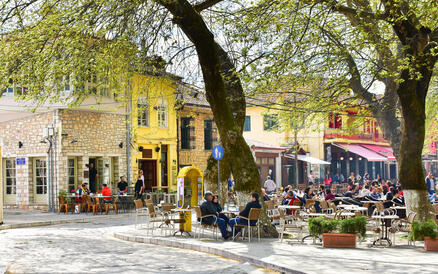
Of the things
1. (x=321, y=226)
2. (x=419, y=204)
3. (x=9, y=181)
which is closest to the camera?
(x=321, y=226)

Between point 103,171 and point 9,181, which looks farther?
point 9,181

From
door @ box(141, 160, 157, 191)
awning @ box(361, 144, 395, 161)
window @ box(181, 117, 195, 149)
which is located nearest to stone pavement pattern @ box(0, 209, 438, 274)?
door @ box(141, 160, 157, 191)

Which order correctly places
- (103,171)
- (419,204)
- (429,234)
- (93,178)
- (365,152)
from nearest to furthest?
1. (429,234)
2. (419,204)
3. (93,178)
4. (103,171)
5. (365,152)

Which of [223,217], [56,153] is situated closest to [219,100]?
[223,217]

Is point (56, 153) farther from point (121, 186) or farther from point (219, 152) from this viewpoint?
point (219, 152)

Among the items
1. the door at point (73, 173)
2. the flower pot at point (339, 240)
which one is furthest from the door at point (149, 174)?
the flower pot at point (339, 240)

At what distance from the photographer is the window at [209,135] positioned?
3547 cm

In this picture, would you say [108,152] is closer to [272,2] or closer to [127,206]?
[127,206]

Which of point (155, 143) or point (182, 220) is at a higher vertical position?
point (155, 143)

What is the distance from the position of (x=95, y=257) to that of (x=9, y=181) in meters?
18.4

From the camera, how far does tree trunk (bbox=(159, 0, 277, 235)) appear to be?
46.6ft

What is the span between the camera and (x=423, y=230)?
11875mm

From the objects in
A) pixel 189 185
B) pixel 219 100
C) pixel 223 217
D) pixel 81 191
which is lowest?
pixel 223 217

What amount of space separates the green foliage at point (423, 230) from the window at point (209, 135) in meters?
23.7
